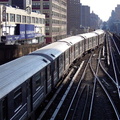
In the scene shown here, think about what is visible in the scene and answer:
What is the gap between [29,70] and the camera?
10625 millimetres

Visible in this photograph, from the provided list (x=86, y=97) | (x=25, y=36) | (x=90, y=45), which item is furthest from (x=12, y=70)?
(x=25, y=36)

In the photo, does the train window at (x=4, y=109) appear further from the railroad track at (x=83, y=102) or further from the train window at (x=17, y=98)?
the railroad track at (x=83, y=102)

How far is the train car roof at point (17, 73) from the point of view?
8.25 m

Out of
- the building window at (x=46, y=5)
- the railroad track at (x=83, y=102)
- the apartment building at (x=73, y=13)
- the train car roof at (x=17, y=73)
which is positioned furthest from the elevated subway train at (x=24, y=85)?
the apartment building at (x=73, y=13)

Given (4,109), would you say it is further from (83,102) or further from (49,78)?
(83,102)

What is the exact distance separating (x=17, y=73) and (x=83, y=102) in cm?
649

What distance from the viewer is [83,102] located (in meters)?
15.1

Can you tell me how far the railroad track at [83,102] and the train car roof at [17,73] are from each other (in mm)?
2560

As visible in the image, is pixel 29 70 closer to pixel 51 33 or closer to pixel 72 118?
pixel 72 118

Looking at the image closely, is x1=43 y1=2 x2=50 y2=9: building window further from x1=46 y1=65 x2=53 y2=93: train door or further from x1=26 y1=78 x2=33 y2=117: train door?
x1=26 y1=78 x2=33 y2=117: train door

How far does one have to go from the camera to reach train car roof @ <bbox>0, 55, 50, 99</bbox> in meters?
8.25

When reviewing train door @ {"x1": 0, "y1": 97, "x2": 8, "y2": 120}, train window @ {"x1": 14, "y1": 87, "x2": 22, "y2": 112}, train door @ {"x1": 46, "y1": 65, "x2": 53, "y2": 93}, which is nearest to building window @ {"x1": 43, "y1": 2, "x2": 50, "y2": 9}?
train door @ {"x1": 46, "y1": 65, "x2": 53, "y2": 93}

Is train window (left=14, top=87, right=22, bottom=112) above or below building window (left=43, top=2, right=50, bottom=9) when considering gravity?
below

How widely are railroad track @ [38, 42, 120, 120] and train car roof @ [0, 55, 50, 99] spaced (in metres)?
2.56
